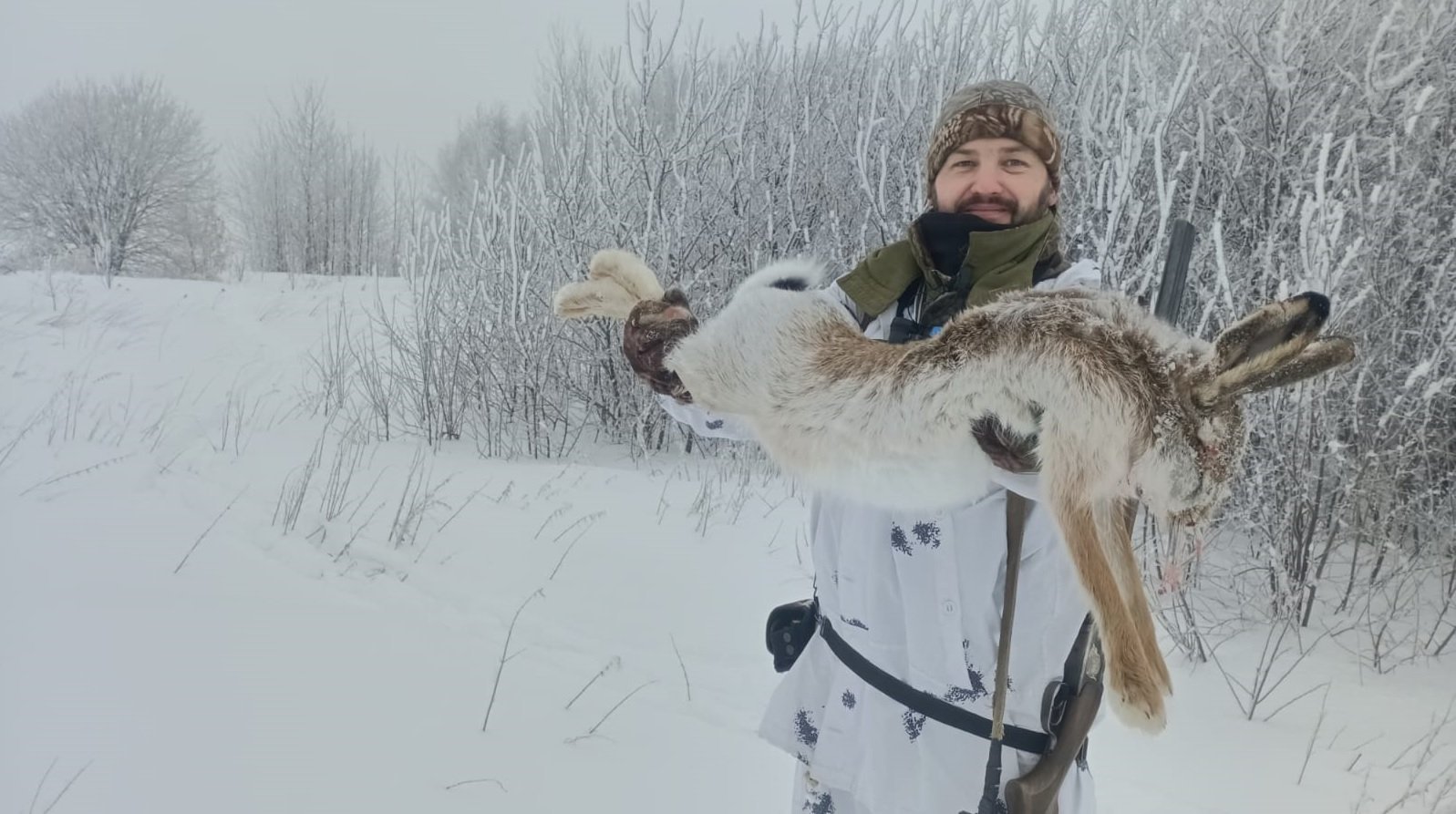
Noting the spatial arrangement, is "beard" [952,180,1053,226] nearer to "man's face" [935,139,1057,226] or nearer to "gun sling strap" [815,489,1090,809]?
"man's face" [935,139,1057,226]

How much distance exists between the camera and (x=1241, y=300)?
4.92 meters

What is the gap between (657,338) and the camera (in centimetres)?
114

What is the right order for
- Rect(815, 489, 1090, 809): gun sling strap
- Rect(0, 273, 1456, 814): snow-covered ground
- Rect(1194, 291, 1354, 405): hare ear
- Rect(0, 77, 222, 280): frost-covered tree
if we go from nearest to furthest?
Rect(1194, 291, 1354, 405): hare ear, Rect(815, 489, 1090, 809): gun sling strap, Rect(0, 273, 1456, 814): snow-covered ground, Rect(0, 77, 222, 280): frost-covered tree

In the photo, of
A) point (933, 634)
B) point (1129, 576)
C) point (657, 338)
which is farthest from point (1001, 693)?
point (657, 338)

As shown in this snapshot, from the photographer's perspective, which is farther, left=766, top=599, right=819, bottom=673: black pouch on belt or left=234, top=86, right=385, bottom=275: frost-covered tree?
left=234, top=86, right=385, bottom=275: frost-covered tree

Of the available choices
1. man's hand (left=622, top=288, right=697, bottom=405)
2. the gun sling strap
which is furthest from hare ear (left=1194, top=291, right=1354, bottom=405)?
man's hand (left=622, top=288, right=697, bottom=405)

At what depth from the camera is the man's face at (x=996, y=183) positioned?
1.14 metres

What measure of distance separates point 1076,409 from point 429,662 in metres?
2.29

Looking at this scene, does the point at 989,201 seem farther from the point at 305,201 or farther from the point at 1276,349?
the point at 305,201

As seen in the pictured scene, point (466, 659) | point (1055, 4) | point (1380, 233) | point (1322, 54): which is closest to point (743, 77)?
point (1055, 4)

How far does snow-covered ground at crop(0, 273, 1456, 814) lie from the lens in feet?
5.75

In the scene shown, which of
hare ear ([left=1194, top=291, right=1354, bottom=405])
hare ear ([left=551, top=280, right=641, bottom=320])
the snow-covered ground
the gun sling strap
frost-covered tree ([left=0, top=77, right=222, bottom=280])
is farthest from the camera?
frost-covered tree ([left=0, top=77, right=222, bottom=280])

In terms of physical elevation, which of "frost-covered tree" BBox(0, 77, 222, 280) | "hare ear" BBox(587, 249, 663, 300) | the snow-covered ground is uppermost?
"frost-covered tree" BBox(0, 77, 222, 280)

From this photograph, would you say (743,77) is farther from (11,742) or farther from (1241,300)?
(11,742)
